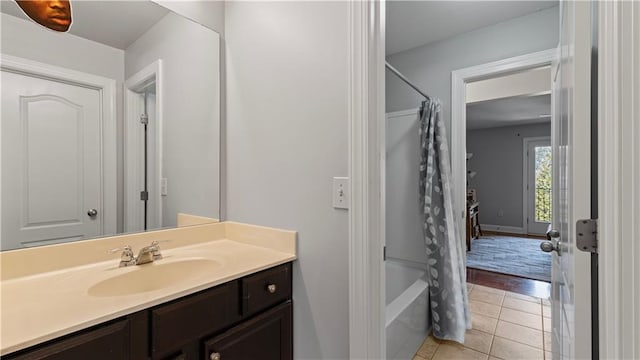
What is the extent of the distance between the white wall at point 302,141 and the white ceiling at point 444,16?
1.15 m

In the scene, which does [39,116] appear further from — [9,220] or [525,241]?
[525,241]

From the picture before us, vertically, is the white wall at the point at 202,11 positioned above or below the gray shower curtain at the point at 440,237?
above

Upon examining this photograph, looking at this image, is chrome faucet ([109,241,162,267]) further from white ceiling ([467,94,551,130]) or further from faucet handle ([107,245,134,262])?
white ceiling ([467,94,551,130])

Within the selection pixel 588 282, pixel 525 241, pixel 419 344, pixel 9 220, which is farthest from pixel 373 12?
pixel 525 241

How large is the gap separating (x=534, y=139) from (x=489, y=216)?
192cm

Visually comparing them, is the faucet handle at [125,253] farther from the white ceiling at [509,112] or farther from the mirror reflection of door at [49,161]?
the white ceiling at [509,112]

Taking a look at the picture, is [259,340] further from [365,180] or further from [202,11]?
[202,11]

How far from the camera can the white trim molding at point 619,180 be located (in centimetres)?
69

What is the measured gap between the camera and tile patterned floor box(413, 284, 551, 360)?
76.7 inches

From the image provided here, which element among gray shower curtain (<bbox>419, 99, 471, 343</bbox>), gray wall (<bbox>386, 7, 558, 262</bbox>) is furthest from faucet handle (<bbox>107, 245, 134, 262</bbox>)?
gray wall (<bbox>386, 7, 558, 262</bbox>)

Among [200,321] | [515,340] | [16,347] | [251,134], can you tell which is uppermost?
[251,134]

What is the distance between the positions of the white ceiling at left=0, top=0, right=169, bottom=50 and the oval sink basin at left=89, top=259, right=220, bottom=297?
1.00 m

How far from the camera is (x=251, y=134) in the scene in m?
1.46

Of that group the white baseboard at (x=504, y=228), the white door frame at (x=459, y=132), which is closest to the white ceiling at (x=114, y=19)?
the white door frame at (x=459, y=132)
